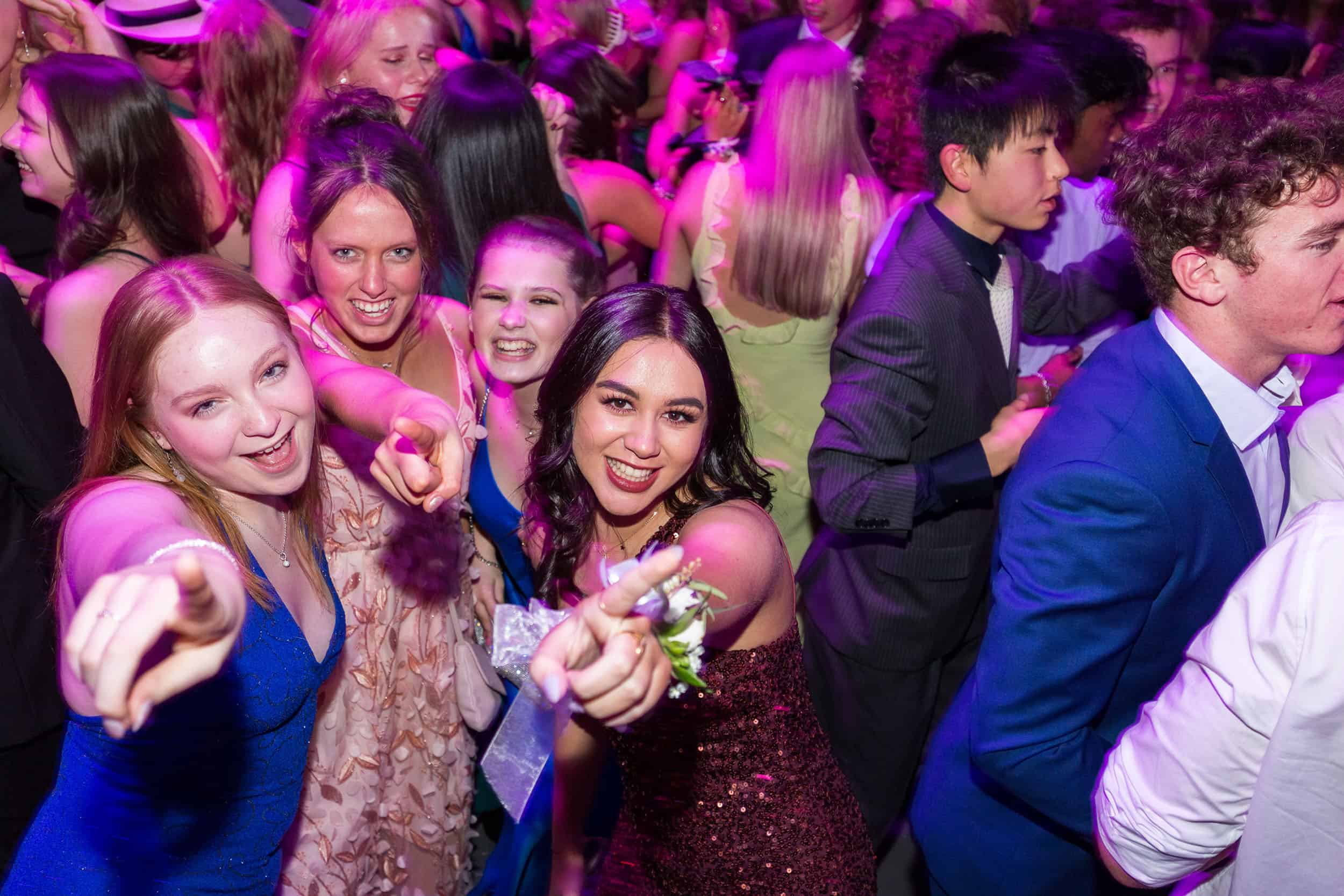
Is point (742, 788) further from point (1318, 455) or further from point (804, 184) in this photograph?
point (804, 184)

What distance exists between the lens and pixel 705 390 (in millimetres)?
1887

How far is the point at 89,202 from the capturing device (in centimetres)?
263

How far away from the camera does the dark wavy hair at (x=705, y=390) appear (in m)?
1.88

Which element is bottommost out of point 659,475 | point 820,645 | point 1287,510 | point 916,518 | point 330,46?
point 820,645

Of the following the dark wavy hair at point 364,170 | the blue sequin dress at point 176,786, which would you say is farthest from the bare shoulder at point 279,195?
the blue sequin dress at point 176,786

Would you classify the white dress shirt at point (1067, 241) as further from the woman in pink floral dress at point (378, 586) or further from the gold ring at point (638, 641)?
Answer: the gold ring at point (638, 641)

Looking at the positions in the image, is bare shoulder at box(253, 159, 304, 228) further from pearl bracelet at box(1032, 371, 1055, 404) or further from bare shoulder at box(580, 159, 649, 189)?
pearl bracelet at box(1032, 371, 1055, 404)

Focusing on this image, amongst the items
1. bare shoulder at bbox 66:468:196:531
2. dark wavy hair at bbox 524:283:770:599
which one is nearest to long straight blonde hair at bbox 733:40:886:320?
dark wavy hair at bbox 524:283:770:599

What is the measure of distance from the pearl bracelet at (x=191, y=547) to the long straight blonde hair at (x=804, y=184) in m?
2.12

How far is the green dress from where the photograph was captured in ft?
10.4

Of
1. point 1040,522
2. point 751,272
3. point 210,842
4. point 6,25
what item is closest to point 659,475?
point 1040,522

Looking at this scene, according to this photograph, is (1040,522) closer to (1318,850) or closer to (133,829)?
(1318,850)

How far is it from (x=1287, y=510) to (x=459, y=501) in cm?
162

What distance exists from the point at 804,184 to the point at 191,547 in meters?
2.25
